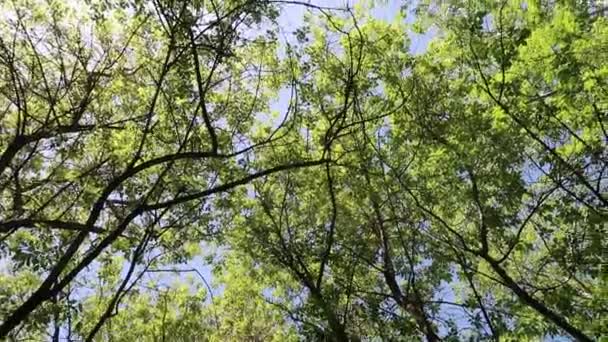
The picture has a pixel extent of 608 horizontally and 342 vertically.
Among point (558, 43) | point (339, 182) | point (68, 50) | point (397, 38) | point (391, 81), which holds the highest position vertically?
point (397, 38)

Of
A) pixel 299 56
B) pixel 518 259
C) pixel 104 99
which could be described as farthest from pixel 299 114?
pixel 518 259

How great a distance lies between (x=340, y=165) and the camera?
7.14m

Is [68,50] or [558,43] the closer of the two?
[558,43]

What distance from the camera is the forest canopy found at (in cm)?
616

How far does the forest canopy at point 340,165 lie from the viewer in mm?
6156

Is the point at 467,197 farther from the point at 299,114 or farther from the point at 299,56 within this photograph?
the point at 299,56

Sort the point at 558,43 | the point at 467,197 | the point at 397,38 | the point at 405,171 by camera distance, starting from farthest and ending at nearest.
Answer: the point at 397,38, the point at 405,171, the point at 467,197, the point at 558,43

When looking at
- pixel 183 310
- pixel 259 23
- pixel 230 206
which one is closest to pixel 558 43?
pixel 259 23

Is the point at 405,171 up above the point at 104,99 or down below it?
below

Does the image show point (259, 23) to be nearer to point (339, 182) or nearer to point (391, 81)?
point (391, 81)

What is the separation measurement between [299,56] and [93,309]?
6290mm

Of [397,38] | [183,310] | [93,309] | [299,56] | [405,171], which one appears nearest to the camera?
[405,171]

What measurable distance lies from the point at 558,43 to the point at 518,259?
4.05 meters

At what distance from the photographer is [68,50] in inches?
329
